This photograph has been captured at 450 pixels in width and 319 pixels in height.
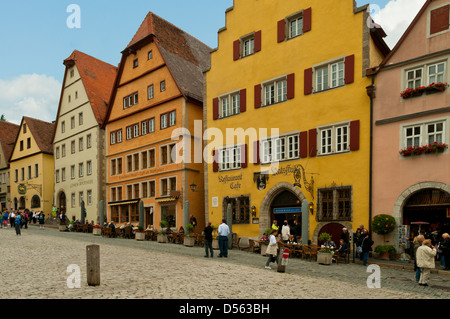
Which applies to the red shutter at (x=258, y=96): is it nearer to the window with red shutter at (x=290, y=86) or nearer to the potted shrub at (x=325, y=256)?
the window with red shutter at (x=290, y=86)

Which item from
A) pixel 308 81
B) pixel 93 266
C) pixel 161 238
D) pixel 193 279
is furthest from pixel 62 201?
pixel 93 266

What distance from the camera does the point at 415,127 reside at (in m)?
20.3

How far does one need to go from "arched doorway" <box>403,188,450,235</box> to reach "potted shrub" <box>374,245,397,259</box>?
138 cm

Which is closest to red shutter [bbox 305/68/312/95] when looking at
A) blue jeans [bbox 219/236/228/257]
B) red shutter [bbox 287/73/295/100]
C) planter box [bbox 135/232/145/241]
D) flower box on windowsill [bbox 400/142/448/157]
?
red shutter [bbox 287/73/295/100]

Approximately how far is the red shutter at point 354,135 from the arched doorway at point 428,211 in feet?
11.6

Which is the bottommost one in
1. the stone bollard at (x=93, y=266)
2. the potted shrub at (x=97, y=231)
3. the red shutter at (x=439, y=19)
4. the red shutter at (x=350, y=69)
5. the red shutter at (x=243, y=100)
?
the potted shrub at (x=97, y=231)

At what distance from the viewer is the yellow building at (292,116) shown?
2242cm

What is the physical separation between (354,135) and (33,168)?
39861 mm

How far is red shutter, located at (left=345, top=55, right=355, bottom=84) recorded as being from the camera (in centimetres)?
2252

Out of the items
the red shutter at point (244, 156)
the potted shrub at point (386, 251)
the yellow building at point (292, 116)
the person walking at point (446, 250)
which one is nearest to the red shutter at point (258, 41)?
the yellow building at point (292, 116)

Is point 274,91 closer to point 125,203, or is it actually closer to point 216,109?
point 216,109

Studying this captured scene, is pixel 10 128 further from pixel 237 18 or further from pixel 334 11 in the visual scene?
pixel 334 11

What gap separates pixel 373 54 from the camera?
73.9ft
